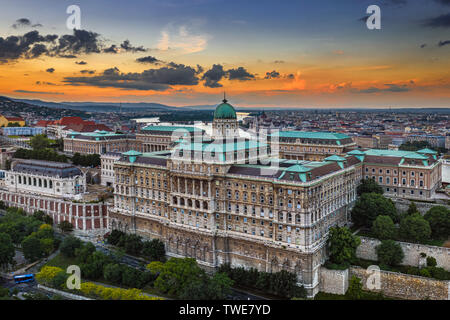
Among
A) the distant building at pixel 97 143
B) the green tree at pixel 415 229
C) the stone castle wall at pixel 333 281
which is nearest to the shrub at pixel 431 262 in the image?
the green tree at pixel 415 229

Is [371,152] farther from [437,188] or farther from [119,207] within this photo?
[119,207]

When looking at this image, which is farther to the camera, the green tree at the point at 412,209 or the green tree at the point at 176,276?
the green tree at the point at 412,209

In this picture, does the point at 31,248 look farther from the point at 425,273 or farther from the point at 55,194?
the point at 425,273

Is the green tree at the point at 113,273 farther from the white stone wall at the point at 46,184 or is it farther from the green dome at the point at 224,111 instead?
the green dome at the point at 224,111

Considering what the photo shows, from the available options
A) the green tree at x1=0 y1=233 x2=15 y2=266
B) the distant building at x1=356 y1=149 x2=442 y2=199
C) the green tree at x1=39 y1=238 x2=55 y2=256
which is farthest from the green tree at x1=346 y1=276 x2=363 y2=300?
the green tree at x1=0 y1=233 x2=15 y2=266

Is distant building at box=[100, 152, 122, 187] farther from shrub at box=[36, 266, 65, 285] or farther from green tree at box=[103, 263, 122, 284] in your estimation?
shrub at box=[36, 266, 65, 285]
